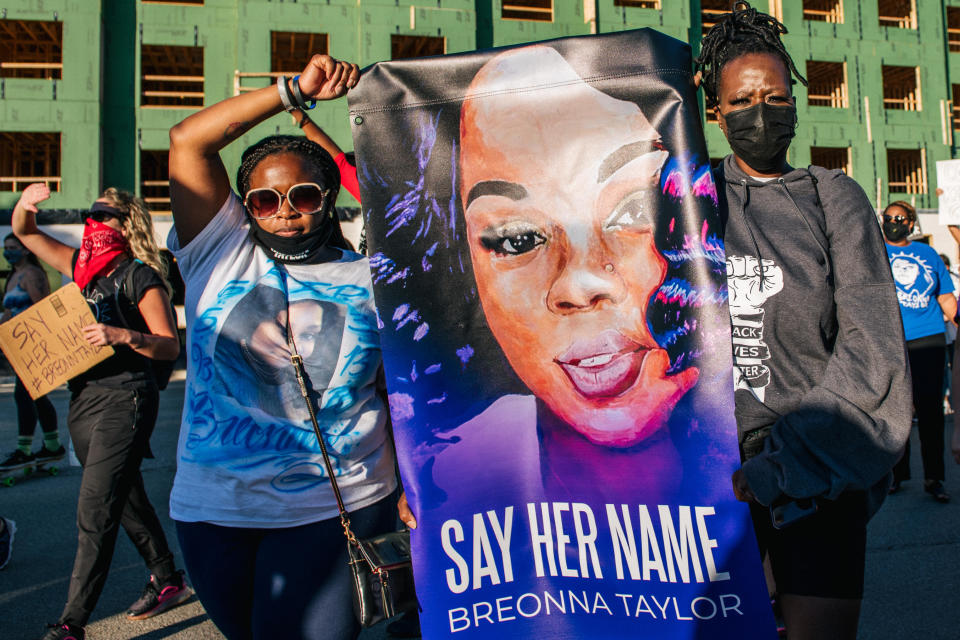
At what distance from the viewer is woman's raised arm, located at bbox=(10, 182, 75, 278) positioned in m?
3.86

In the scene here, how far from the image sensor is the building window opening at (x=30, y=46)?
2278 centimetres

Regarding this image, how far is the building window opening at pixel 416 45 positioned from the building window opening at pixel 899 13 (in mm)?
16937

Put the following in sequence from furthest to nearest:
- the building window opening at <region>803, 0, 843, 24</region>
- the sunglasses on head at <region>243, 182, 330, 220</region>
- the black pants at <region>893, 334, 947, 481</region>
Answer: the building window opening at <region>803, 0, 843, 24</region> → the black pants at <region>893, 334, 947, 481</region> → the sunglasses on head at <region>243, 182, 330, 220</region>

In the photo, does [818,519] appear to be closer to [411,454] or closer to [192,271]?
[411,454]

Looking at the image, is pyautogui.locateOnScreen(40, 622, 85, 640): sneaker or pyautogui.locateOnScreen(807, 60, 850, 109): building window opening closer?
pyautogui.locateOnScreen(40, 622, 85, 640): sneaker

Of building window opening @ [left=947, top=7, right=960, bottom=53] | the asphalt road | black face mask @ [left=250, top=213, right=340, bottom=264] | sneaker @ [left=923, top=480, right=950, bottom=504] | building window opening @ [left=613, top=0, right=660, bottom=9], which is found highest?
building window opening @ [left=947, top=7, right=960, bottom=53]

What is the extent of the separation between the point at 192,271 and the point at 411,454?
0.87 meters

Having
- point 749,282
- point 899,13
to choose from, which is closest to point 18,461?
point 749,282

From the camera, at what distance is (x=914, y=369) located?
19.3 ft

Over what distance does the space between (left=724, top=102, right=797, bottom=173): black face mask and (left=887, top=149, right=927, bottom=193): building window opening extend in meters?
30.2

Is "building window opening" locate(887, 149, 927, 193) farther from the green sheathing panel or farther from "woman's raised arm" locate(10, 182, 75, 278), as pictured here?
"woman's raised arm" locate(10, 182, 75, 278)

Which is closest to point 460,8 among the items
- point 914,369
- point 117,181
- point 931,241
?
point 117,181

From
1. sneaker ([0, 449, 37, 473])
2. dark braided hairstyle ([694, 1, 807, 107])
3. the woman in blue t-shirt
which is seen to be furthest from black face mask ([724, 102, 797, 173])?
sneaker ([0, 449, 37, 473])

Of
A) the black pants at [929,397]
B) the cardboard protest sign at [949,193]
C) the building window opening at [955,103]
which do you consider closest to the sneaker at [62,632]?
the black pants at [929,397]
